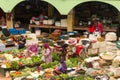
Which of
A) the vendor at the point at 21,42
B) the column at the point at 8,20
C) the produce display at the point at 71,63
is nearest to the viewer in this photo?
the produce display at the point at 71,63

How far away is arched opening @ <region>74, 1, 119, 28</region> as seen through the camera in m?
24.1

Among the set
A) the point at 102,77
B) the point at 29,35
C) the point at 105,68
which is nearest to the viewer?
the point at 102,77

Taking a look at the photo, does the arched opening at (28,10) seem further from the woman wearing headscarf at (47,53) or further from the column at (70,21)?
the woman wearing headscarf at (47,53)

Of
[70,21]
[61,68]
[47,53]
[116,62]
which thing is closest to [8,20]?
[70,21]

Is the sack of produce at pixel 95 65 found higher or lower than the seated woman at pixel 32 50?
lower

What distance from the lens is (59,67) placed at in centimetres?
1661

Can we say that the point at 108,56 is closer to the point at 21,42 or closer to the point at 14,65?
Answer: the point at 14,65

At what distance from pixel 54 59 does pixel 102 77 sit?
411 centimetres

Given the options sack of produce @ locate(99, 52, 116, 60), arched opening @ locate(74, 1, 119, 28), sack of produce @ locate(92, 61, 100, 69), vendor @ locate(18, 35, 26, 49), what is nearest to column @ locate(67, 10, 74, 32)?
arched opening @ locate(74, 1, 119, 28)

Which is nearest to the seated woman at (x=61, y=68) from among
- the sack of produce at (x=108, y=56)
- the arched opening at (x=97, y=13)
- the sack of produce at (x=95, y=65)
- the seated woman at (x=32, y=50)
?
the sack of produce at (x=95, y=65)

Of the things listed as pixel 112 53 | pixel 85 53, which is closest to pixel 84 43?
pixel 85 53

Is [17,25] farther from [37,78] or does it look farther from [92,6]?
[37,78]

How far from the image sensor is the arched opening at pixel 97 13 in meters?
24.1

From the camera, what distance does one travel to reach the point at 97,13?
25.2m
